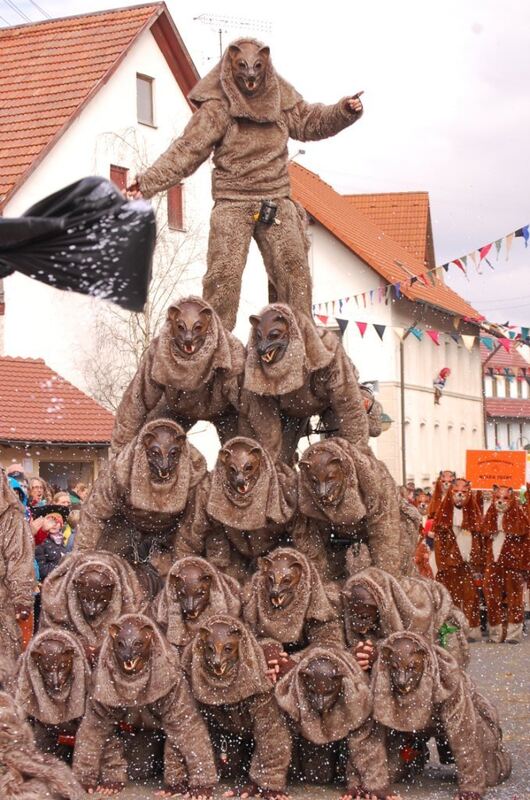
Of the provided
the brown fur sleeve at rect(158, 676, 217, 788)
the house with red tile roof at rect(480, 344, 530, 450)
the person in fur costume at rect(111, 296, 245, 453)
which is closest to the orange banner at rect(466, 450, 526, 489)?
the person in fur costume at rect(111, 296, 245, 453)

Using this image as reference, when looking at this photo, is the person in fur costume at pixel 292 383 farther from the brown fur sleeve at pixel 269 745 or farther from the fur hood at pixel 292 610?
the brown fur sleeve at pixel 269 745

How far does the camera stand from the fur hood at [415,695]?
26.8ft

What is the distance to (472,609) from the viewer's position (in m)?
17.2

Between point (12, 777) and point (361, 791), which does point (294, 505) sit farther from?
point (12, 777)

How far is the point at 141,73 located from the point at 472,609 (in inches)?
469

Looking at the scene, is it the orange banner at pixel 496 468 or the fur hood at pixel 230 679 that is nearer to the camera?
the fur hood at pixel 230 679

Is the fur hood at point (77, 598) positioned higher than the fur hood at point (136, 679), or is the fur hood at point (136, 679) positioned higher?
the fur hood at point (77, 598)

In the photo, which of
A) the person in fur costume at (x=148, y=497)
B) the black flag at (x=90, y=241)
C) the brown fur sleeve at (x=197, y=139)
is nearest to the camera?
the black flag at (x=90, y=241)

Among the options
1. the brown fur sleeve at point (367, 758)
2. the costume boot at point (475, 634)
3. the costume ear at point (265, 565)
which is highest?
the costume ear at point (265, 565)

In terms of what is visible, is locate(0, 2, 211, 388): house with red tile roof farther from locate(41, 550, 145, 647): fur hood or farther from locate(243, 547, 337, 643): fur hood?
locate(243, 547, 337, 643): fur hood

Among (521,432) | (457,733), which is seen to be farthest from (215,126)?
(521,432)

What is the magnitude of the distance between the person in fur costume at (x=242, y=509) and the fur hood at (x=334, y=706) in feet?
3.46

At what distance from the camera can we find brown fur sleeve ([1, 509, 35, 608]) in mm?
10258

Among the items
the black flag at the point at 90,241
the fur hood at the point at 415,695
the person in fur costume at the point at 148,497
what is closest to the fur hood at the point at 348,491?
the person in fur costume at the point at 148,497
